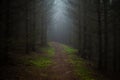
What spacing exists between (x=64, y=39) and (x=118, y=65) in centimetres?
3562

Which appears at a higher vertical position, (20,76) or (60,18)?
(60,18)

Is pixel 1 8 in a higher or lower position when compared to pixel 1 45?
higher

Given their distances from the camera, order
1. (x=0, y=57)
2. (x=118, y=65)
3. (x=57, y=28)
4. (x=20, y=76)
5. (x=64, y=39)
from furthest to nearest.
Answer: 1. (x=57, y=28)
2. (x=64, y=39)
3. (x=118, y=65)
4. (x=0, y=57)
5. (x=20, y=76)

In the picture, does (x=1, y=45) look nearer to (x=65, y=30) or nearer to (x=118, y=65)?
(x=118, y=65)

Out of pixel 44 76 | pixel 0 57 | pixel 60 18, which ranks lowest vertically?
pixel 44 76

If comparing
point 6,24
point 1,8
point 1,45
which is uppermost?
point 1,8

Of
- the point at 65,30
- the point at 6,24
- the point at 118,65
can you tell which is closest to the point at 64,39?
the point at 65,30

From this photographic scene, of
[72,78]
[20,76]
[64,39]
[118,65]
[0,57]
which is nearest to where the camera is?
[20,76]

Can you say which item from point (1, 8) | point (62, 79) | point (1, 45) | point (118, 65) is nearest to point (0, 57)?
point (1, 45)

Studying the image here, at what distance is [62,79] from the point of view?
11961 millimetres

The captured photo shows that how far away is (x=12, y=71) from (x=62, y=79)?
10.5 feet

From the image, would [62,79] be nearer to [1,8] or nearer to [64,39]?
[1,8]

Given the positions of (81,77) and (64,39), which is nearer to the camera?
(81,77)

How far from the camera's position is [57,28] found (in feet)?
→ 235
